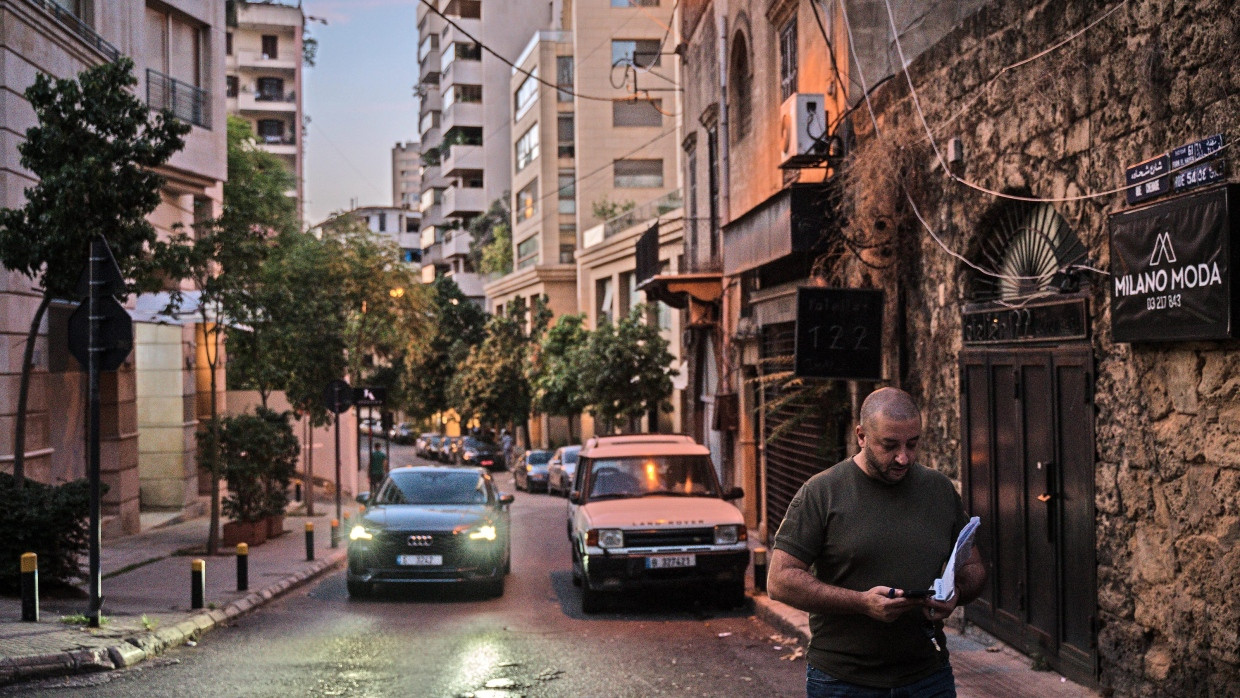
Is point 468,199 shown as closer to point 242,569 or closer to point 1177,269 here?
point 242,569

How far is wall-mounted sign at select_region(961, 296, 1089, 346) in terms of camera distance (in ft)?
29.4

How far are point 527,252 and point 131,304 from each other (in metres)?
42.3

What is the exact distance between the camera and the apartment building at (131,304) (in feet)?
53.8

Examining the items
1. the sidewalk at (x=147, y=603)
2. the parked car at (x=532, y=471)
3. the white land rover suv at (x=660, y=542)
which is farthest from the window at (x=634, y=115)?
the white land rover suv at (x=660, y=542)

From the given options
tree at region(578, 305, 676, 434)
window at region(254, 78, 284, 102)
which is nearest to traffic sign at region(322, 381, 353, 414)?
tree at region(578, 305, 676, 434)

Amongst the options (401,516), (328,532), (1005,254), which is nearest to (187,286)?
(328,532)

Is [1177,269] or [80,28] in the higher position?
[80,28]

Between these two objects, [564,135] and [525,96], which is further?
[525,96]

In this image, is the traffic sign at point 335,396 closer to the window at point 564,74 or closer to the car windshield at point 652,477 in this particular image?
the car windshield at point 652,477

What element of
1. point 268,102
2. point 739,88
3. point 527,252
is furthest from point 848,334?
point 268,102

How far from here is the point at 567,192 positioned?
2347 inches

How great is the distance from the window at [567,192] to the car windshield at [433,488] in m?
42.7

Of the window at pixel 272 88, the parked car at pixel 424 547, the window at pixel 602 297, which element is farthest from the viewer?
the window at pixel 272 88

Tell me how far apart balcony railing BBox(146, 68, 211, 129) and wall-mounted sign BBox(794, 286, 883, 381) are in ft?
48.7
